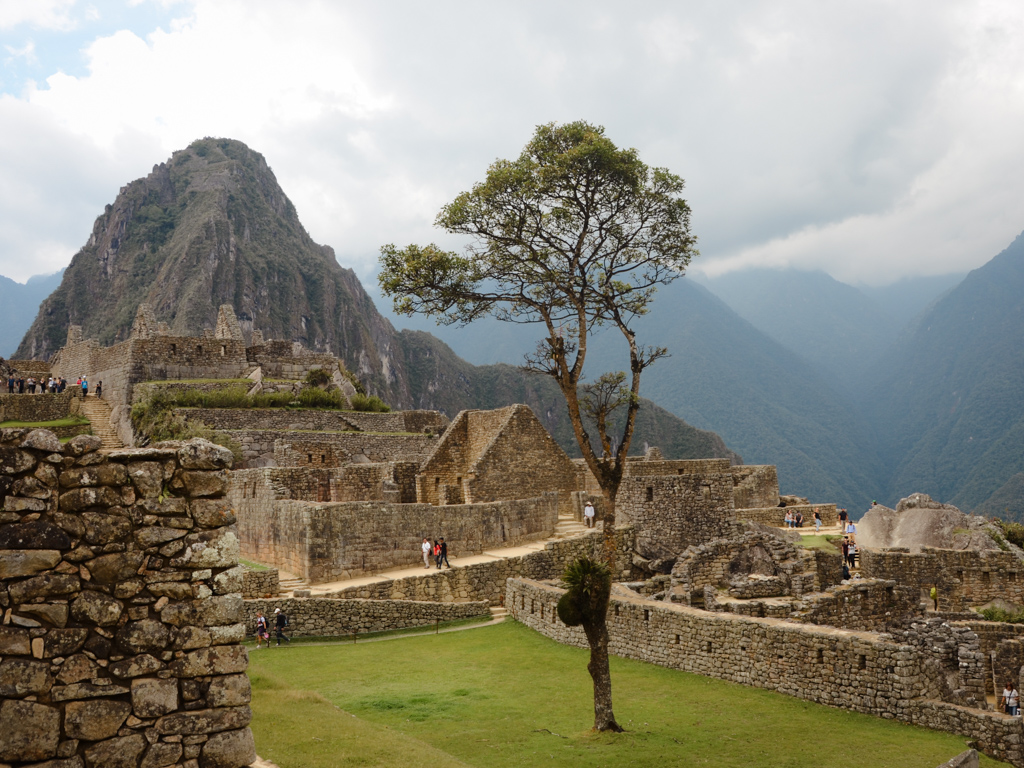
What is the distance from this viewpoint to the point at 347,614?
585 inches

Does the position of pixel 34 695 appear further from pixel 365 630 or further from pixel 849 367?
pixel 849 367

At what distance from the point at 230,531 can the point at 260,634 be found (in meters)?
9.84

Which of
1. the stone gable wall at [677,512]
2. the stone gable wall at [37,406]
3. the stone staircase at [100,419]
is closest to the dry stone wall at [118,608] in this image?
the stone gable wall at [677,512]

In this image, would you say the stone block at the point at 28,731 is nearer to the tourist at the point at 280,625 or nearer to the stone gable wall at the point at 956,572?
the tourist at the point at 280,625

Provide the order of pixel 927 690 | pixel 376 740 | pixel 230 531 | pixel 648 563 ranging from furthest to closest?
pixel 648 563 < pixel 927 690 < pixel 376 740 < pixel 230 531

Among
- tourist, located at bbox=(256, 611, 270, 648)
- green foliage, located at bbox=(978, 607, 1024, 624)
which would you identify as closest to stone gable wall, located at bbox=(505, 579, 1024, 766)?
tourist, located at bbox=(256, 611, 270, 648)

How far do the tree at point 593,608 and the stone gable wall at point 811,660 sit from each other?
262 centimetres

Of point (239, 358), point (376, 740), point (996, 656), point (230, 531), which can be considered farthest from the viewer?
point (239, 358)

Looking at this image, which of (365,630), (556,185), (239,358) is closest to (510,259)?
(556,185)

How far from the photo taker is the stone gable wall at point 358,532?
53.5 ft

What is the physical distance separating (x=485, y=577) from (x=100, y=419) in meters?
16.2

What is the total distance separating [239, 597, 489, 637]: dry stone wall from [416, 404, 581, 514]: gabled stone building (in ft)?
19.4

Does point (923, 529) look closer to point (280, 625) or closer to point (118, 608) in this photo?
point (280, 625)

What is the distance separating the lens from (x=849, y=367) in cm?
13900
